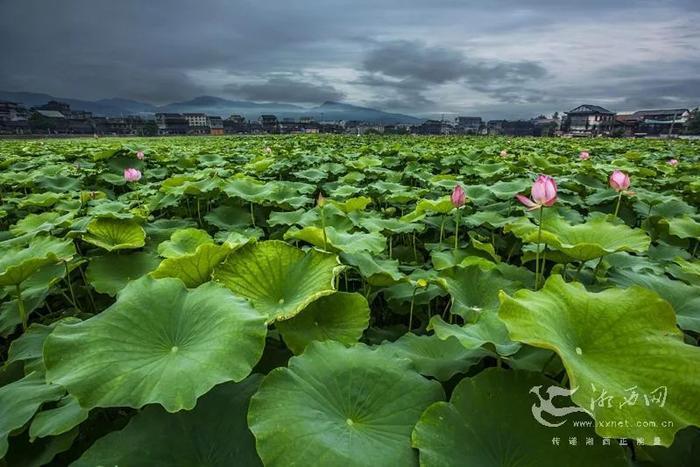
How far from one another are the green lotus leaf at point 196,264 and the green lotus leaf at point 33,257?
500 mm

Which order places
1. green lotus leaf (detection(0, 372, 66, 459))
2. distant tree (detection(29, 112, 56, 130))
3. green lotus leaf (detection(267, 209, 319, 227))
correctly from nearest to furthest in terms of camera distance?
green lotus leaf (detection(0, 372, 66, 459)), green lotus leaf (detection(267, 209, 319, 227)), distant tree (detection(29, 112, 56, 130))

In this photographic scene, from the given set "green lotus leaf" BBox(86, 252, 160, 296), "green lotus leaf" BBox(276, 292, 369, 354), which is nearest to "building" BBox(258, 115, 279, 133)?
"green lotus leaf" BBox(86, 252, 160, 296)

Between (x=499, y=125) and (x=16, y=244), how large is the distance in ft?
358

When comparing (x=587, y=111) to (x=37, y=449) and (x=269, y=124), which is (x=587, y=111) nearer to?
(x=269, y=124)

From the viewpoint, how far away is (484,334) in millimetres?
1222

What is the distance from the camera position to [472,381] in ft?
3.29

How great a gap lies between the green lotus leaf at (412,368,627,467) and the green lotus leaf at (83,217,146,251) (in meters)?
1.98

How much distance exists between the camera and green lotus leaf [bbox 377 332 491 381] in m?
1.20

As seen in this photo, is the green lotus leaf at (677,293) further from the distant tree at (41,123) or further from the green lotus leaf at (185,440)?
the distant tree at (41,123)

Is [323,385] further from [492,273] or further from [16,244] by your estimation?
[16,244]

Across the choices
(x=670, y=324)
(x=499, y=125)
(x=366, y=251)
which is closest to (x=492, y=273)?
(x=366, y=251)

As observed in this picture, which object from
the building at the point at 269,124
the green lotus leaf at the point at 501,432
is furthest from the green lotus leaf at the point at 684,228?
the building at the point at 269,124

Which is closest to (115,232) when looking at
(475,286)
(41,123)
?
(475,286)

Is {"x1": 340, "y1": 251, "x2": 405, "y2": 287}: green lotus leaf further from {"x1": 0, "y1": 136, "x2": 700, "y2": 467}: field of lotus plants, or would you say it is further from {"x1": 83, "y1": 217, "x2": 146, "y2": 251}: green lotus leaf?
{"x1": 83, "y1": 217, "x2": 146, "y2": 251}: green lotus leaf
